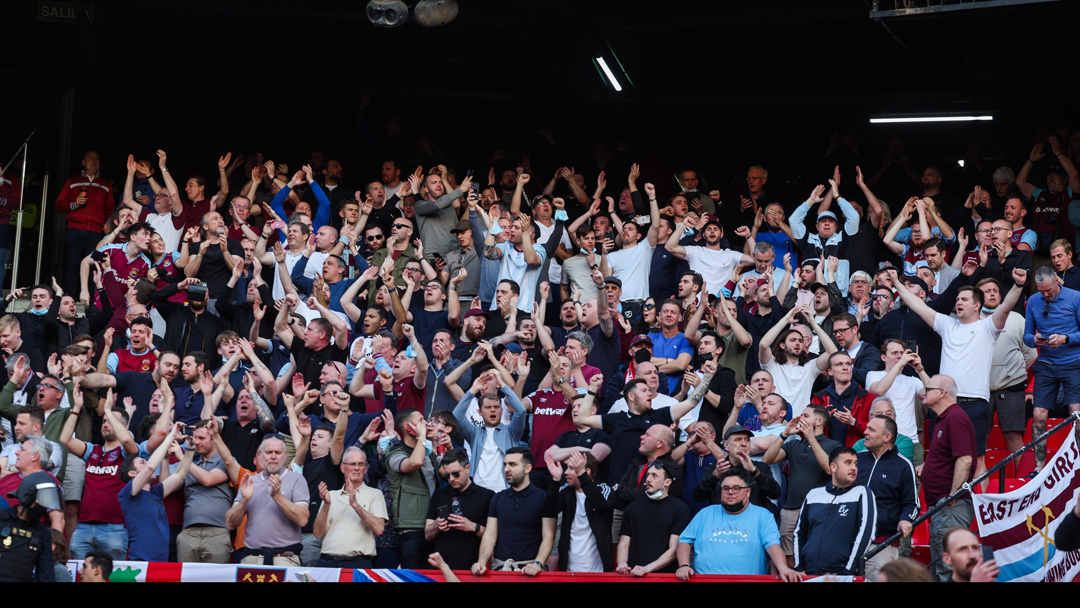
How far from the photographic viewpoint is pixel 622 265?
13.4m

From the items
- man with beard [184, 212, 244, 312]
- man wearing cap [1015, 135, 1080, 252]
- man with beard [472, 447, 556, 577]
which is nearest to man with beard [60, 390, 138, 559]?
man with beard [472, 447, 556, 577]

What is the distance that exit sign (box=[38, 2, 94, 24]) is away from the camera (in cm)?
1641

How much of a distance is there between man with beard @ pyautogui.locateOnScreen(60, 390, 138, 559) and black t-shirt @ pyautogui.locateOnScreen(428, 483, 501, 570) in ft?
7.61

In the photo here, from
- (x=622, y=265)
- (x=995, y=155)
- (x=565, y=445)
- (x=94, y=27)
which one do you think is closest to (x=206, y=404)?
(x=565, y=445)

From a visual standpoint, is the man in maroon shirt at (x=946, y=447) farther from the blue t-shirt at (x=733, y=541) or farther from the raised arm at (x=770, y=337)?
the raised arm at (x=770, y=337)

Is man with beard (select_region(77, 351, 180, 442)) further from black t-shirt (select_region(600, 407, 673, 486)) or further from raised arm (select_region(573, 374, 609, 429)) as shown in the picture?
black t-shirt (select_region(600, 407, 673, 486))

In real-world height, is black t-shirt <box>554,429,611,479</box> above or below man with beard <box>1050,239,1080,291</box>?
below

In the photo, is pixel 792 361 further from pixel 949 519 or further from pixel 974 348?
pixel 949 519

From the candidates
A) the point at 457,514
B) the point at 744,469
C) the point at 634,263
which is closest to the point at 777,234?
the point at 634,263

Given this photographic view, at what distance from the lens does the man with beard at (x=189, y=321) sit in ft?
40.0

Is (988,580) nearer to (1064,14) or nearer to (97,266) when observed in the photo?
Answer: (97,266)

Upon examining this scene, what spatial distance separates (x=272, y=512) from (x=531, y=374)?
282 cm

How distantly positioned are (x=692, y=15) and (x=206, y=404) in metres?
10.00

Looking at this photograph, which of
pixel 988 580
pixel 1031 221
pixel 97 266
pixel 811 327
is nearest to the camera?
pixel 988 580
